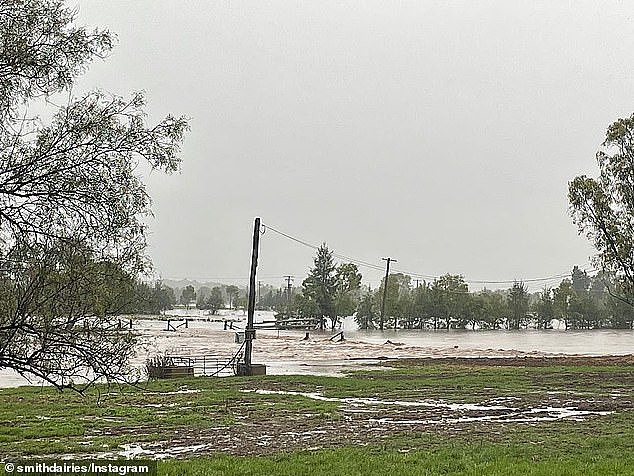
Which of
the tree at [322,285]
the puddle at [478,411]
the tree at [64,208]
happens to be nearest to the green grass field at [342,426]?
the puddle at [478,411]

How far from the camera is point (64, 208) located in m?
8.64

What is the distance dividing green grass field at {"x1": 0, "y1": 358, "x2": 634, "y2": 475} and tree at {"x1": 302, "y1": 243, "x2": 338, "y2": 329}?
78.0 m

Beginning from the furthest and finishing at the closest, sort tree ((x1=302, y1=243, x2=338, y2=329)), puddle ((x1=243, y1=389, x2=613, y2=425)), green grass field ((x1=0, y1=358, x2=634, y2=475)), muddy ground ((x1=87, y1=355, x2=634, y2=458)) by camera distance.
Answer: tree ((x1=302, y1=243, x2=338, y2=329)) → puddle ((x1=243, y1=389, x2=613, y2=425)) → muddy ground ((x1=87, y1=355, x2=634, y2=458)) → green grass field ((x1=0, y1=358, x2=634, y2=475))

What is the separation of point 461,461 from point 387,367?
1069 inches

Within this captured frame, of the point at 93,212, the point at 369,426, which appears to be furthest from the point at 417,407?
the point at 93,212

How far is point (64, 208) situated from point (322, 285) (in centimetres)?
9854

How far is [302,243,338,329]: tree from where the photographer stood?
4213 inches

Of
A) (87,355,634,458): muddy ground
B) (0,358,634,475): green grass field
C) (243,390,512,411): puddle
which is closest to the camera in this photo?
(0,358,634,475): green grass field

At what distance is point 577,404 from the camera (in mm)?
20734

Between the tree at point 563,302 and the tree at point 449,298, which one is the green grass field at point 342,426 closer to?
the tree at point 449,298

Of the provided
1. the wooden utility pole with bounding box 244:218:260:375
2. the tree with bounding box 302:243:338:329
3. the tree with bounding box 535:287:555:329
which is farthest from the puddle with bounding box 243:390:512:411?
the tree with bounding box 535:287:555:329

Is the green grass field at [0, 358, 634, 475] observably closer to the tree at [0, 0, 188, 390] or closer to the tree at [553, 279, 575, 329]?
the tree at [0, 0, 188, 390]

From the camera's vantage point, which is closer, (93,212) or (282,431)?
(93,212)

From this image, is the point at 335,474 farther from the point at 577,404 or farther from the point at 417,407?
the point at 577,404
